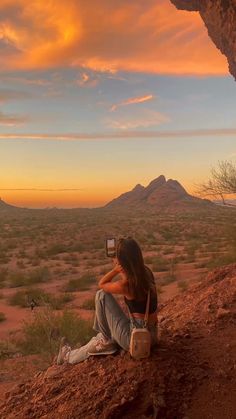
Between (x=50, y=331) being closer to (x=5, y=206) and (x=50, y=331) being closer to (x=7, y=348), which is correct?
(x=7, y=348)

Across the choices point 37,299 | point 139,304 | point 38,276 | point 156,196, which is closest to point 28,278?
point 38,276

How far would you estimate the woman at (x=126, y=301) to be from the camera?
14.5ft

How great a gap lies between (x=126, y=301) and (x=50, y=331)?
3.62 meters

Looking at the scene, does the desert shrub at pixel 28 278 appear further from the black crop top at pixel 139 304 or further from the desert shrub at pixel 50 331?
the black crop top at pixel 139 304

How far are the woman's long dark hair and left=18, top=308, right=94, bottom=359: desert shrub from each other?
3.80 meters

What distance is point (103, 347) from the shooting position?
485 centimetres

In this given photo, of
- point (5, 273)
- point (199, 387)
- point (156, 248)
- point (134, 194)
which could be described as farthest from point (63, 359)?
point (134, 194)

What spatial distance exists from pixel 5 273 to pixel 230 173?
11417 millimetres

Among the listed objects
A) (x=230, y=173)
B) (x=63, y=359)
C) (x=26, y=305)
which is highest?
(x=230, y=173)

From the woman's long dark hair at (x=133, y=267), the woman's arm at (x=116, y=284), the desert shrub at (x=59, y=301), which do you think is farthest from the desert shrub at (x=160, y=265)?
the woman's long dark hair at (x=133, y=267)

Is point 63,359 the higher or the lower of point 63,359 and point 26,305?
the higher

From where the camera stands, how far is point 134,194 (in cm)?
13712

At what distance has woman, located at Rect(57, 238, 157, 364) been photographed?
4.41m

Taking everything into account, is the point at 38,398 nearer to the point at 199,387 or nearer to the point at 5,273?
the point at 199,387
